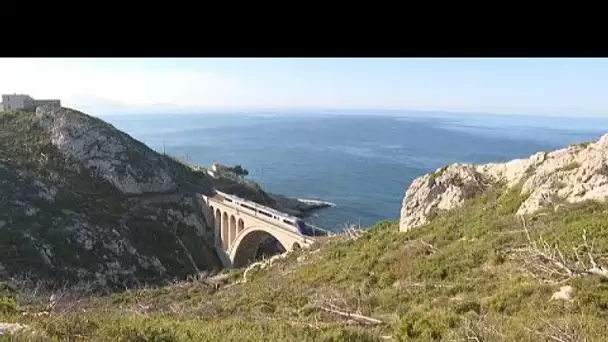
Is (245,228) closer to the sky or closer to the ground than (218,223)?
closer to the sky

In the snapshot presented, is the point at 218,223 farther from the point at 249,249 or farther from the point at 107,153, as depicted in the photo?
the point at 107,153


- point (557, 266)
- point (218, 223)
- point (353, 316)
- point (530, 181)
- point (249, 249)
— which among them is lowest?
point (249, 249)

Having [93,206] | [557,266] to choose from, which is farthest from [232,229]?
[557,266]

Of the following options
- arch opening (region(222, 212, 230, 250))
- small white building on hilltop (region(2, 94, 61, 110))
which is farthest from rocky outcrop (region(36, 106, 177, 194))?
small white building on hilltop (region(2, 94, 61, 110))

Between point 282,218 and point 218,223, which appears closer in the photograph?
point 282,218

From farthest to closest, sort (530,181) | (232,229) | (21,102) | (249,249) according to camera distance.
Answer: (21,102) < (232,229) < (249,249) < (530,181)
